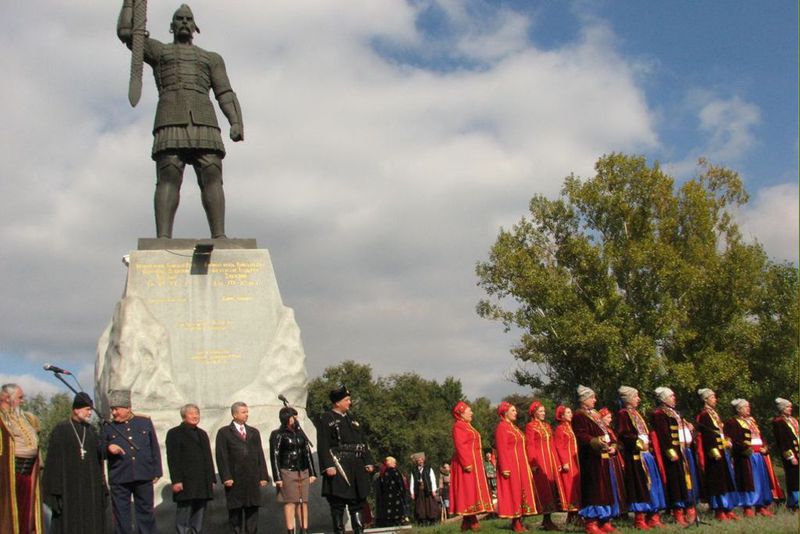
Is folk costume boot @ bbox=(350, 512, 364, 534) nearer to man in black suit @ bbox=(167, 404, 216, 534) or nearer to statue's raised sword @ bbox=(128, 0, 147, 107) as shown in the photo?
man in black suit @ bbox=(167, 404, 216, 534)

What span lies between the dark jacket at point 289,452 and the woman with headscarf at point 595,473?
3213 mm

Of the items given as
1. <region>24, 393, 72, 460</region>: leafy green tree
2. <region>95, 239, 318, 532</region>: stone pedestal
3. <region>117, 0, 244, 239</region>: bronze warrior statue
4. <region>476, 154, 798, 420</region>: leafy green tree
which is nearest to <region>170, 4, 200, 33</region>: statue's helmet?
<region>117, 0, 244, 239</region>: bronze warrior statue

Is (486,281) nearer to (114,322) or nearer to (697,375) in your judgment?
(697,375)

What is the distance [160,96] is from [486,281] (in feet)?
64.4

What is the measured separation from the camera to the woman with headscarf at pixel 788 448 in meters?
11.9

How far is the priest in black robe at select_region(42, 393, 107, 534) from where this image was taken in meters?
8.13

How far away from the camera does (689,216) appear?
97.3 feet

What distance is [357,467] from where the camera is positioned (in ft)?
31.5

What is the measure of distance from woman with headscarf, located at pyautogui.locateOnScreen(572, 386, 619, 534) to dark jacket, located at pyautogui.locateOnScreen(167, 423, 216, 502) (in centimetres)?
430

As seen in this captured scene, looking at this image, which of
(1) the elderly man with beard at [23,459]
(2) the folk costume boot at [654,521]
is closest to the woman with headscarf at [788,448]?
(2) the folk costume boot at [654,521]

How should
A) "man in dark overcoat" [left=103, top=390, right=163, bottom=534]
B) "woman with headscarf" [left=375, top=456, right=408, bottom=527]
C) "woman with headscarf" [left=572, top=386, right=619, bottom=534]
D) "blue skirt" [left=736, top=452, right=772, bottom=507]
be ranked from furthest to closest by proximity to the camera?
1. "woman with headscarf" [left=375, top=456, right=408, bottom=527]
2. "blue skirt" [left=736, top=452, right=772, bottom=507]
3. "woman with headscarf" [left=572, top=386, right=619, bottom=534]
4. "man in dark overcoat" [left=103, top=390, right=163, bottom=534]

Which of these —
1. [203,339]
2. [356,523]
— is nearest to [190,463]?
[356,523]

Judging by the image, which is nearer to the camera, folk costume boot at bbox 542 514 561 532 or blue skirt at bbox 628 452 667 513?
blue skirt at bbox 628 452 667 513

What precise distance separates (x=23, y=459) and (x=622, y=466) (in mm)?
6909
